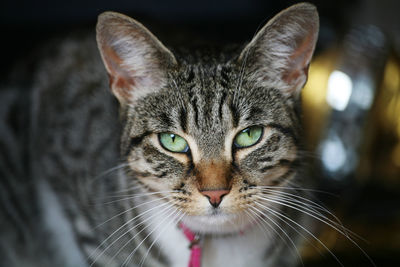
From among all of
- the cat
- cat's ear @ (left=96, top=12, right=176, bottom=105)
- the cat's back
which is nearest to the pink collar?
the cat

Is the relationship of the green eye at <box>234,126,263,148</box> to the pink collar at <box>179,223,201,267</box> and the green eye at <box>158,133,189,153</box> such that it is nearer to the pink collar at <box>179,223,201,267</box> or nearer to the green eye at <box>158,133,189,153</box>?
the green eye at <box>158,133,189,153</box>

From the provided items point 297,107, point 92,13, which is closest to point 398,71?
point 297,107

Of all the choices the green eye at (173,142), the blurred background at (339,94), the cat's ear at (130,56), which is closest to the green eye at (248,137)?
the green eye at (173,142)

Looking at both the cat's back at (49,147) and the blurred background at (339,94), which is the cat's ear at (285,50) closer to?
the blurred background at (339,94)

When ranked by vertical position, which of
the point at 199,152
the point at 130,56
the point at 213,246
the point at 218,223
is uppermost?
the point at 130,56

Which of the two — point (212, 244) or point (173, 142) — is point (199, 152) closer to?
point (173, 142)

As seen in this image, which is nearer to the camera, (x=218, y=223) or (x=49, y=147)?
(x=218, y=223)

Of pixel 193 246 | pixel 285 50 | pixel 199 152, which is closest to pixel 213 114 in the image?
pixel 199 152

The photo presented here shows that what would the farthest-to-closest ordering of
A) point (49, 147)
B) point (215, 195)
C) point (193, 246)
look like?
point (49, 147) < point (193, 246) < point (215, 195)
